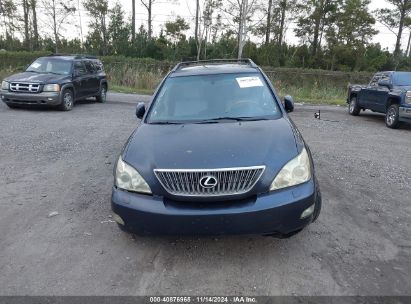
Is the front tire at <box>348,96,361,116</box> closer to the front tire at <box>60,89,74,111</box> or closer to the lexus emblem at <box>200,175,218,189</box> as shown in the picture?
the front tire at <box>60,89,74,111</box>

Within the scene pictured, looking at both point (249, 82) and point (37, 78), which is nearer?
point (249, 82)

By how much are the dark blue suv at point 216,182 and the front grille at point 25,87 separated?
8664 millimetres

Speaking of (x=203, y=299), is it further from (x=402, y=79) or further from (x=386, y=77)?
(x=386, y=77)

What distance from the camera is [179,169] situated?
3.08 m

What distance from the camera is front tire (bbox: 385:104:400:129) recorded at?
Answer: 1045cm

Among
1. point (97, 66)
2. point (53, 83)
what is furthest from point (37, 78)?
point (97, 66)

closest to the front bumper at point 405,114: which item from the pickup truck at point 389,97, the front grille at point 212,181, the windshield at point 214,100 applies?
the pickup truck at point 389,97

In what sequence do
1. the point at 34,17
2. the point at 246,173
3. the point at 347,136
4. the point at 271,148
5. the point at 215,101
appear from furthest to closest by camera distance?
the point at 34,17
the point at 347,136
the point at 215,101
the point at 271,148
the point at 246,173

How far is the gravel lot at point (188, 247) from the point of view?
2.98 metres

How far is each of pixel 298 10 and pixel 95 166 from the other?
126 ft

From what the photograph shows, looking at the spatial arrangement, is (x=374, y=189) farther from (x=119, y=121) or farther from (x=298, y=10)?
(x=298, y=10)

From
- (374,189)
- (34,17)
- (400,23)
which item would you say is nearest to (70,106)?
(374,189)

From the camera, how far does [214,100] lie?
441 cm

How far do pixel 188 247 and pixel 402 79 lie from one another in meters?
10.3
